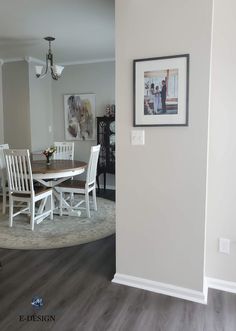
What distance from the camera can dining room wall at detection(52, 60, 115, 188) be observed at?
18.6ft

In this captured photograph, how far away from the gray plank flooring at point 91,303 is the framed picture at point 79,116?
347cm

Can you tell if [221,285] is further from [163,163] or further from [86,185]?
[86,185]

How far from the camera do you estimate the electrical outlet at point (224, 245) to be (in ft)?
7.70

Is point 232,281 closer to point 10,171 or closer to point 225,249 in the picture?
point 225,249

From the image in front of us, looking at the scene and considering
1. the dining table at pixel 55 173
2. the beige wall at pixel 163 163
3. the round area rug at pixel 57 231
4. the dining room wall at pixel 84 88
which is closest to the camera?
the beige wall at pixel 163 163

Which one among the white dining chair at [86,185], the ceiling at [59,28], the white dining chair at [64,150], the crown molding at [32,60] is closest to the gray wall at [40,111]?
the crown molding at [32,60]

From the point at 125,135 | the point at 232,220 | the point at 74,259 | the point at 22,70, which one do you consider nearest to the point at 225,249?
the point at 232,220

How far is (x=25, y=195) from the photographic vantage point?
12.3 feet

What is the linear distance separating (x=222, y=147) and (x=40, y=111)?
447 centimetres

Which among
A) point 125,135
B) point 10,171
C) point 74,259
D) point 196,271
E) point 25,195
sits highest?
point 125,135

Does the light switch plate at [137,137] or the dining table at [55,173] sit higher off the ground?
the light switch plate at [137,137]

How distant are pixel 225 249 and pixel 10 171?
273 centimetres

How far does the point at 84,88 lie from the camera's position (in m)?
5.88

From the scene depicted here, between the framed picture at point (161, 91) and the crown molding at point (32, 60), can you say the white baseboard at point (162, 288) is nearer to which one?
the framed picture at point (161, 91)
